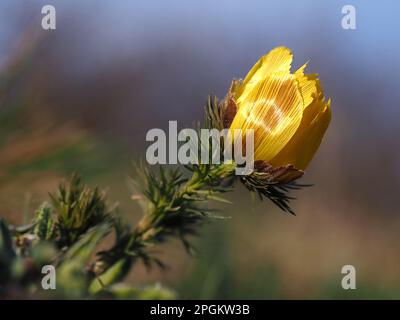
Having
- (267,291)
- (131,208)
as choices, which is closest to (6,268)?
(131,208)

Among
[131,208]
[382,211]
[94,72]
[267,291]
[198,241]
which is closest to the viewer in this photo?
[131,208]

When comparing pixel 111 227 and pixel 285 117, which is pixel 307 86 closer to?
pixel 285 117

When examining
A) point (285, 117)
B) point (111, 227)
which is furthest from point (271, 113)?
point (111, 227)

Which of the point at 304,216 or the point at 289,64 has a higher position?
the point at 304,216

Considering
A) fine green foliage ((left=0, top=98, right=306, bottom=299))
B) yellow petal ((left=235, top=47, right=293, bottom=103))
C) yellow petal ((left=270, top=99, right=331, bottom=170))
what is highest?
yellow petal ((left=235, top=47, right=293, bottom=103))

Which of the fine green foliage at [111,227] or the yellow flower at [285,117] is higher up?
the yellow flower at [285,117]

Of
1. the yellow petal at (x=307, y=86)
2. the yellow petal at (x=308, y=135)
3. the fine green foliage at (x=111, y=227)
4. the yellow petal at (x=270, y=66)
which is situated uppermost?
the yellow petal at (x=270, y=66)

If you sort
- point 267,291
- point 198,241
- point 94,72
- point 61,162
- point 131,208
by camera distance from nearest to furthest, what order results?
point 61,162 < point 131,208 < point 267,291 < point 198,241 < point 94,72
